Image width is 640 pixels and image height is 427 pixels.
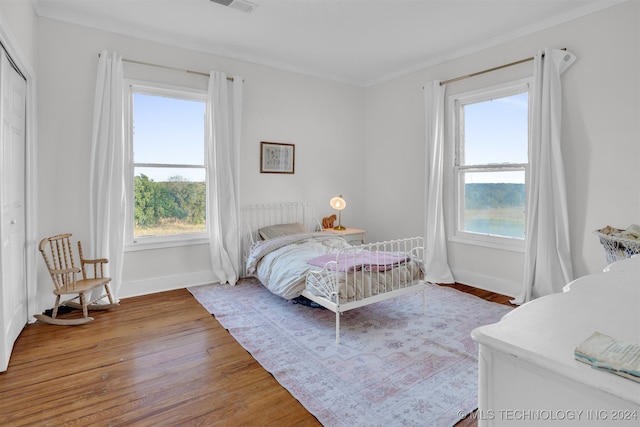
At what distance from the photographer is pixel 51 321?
3.10 metres

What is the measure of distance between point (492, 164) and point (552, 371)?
388cm


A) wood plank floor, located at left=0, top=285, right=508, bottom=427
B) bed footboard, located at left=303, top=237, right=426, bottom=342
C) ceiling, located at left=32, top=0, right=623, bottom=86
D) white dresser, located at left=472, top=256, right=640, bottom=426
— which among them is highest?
ceiling, located at left=32, top=0, right=623, bottom=86

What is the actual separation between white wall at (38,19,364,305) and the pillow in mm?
426

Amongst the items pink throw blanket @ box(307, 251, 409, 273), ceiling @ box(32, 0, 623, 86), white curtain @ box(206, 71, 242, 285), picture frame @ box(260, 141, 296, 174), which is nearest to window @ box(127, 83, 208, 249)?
white curtain @ box(206, 71, 242, 285)

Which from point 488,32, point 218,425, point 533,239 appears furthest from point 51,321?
point 488,32

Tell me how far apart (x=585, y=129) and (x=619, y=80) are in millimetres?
450

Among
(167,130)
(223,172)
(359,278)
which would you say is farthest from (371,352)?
(167,130)

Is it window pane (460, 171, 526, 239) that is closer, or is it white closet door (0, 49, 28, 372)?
white closet door (0, 49, 28, 372)

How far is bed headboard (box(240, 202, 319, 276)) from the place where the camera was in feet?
15.1

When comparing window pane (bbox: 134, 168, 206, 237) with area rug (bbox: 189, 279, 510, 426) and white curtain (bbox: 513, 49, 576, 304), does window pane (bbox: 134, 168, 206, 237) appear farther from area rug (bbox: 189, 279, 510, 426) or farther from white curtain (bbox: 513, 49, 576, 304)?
white curtain (bbox: 513, 49, 576, 304)

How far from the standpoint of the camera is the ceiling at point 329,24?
10.6 feet

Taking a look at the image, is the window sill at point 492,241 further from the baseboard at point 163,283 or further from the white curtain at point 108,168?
the white curtain at point 108,168

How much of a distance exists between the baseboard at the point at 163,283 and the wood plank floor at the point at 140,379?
641 mm

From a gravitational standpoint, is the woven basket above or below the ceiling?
below
